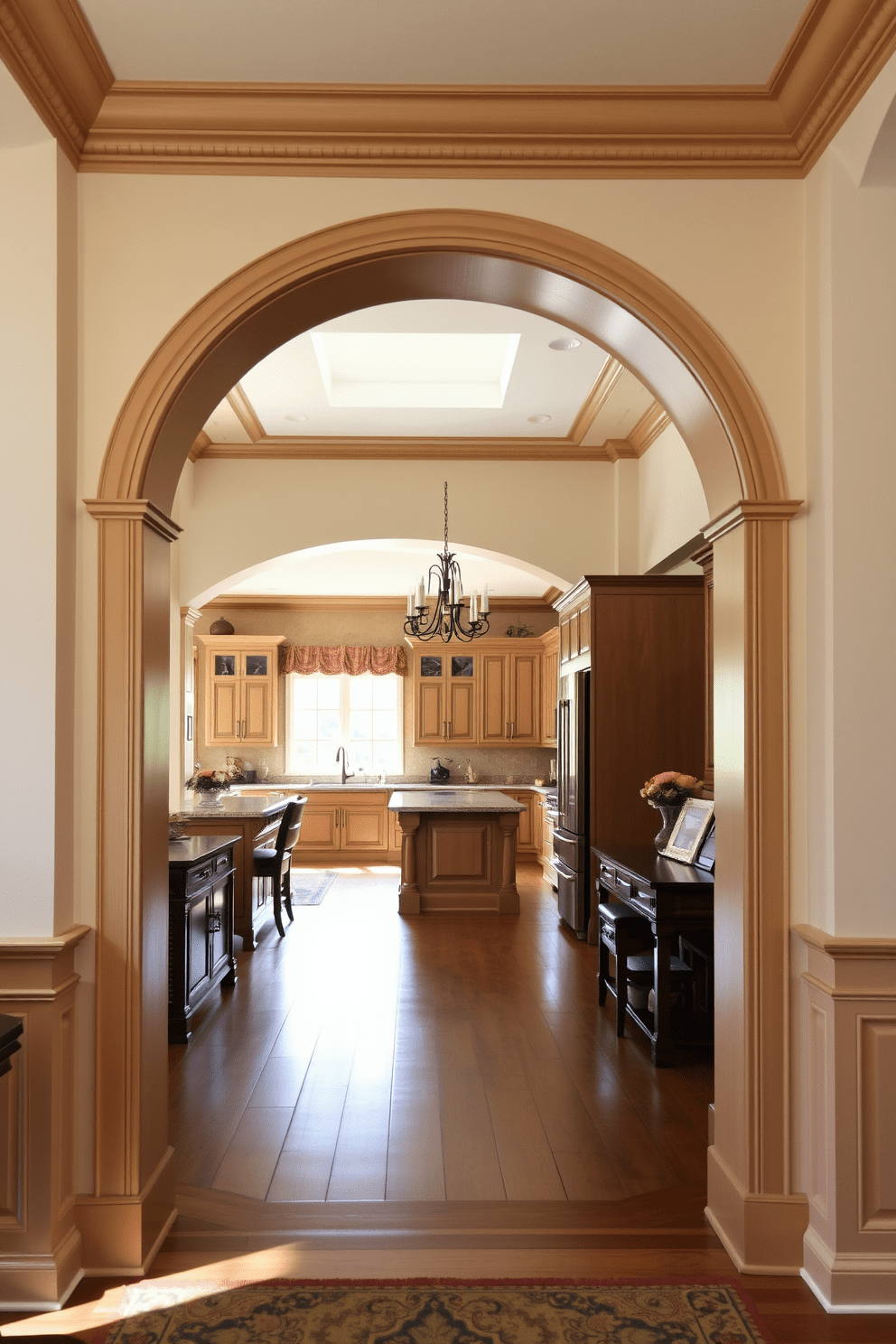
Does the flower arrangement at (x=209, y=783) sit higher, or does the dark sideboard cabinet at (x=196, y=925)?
the flower arrangement at (x=209, y=783)

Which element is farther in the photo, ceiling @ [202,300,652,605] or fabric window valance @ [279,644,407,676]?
fabric window valance @ [279,644,407,676]

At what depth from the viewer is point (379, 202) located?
2.81 m

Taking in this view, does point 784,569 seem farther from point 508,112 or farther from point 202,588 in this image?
point 202,588

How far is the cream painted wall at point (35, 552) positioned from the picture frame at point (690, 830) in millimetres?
2889

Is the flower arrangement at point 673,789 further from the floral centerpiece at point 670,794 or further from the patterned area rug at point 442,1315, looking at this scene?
the patterned area rug at point 442,1315

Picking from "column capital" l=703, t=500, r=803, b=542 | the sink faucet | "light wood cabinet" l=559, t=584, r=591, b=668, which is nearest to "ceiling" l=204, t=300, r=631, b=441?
"light wood cabinet" l=559, t=584, r=591, b=668

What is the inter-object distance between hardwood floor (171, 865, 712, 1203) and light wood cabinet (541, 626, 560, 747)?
4.88 metres

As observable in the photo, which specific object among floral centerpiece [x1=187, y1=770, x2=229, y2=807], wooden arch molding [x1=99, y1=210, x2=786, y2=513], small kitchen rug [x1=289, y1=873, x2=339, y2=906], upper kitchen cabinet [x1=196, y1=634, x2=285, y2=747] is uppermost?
wooden arch molding [x1=99, y1=210, x2=786, y2=513]

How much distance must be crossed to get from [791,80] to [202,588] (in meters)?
5.03

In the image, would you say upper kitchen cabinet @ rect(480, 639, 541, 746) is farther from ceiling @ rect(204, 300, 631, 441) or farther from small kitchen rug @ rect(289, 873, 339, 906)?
ceiling @ rect(204, 300, 631, 441)

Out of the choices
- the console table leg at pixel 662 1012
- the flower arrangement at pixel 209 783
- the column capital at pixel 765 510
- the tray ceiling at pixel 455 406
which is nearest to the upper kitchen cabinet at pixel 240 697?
the flower arrangement at pixel 209 783

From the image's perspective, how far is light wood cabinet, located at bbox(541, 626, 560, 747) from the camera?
1088 cm

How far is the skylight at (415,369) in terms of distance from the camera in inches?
225

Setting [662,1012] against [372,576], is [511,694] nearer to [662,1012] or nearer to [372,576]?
[372,576]
